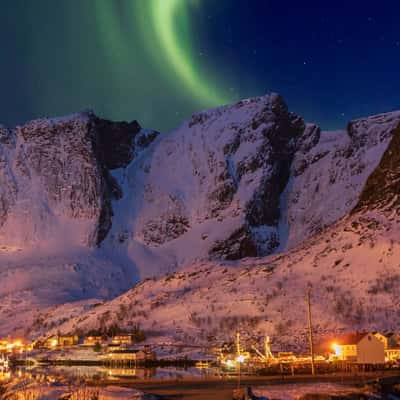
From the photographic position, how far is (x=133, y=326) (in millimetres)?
126875

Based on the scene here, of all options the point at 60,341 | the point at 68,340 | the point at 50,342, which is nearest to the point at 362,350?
the point at 68,340

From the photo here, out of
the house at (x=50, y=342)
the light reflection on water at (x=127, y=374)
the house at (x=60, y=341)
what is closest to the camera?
the light reflection on water at (x=127, y=374)

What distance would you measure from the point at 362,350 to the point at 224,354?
72.7 feet

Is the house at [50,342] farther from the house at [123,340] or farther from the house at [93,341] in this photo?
the house at [123,340]

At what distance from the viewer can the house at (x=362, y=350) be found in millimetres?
70500

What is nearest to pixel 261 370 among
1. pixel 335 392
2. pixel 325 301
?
pixel 335 392

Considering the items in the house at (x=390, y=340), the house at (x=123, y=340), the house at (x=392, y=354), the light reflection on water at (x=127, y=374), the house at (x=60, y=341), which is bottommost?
the light reflection on water at (x=127, y=374)

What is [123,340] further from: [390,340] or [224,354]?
[390,340]

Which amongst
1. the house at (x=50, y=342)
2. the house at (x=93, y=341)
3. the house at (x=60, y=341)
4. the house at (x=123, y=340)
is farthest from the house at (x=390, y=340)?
the house at (x=50, y=342)

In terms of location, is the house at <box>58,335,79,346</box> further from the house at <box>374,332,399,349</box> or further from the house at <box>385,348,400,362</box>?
the house at <box>385,348,400,362</box>

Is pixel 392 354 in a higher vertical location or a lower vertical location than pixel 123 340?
lower

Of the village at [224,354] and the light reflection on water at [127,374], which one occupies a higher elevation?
the village at [224,354]

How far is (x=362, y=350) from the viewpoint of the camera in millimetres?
70938

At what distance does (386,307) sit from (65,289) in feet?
373
